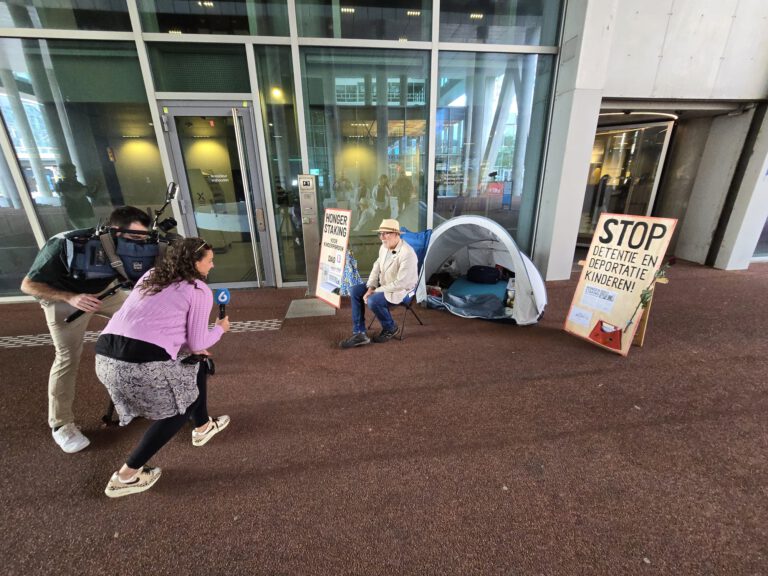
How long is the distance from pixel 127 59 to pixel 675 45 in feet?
24.2

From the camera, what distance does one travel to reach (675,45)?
182 inches

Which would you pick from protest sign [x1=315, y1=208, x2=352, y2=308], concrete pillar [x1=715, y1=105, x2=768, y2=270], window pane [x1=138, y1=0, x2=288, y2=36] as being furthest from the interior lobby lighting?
window pane [x1=138, y1=0, x2=288, y2=36]

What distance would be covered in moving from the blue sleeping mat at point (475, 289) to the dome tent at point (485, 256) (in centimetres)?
30

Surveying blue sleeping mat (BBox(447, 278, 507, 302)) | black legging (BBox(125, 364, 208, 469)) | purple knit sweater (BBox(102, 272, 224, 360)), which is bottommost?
blue sleeping mat (BBox(447, 278, 507, 302))

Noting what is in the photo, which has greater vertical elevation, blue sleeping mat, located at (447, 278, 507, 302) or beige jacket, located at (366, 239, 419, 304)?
beige jacket, located at (366, 239, 419, 304)

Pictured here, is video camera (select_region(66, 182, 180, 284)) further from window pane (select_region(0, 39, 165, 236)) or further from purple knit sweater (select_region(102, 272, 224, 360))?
window pane (select_region(0, 39, 165, 236))

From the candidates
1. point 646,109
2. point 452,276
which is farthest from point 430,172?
point 646,109

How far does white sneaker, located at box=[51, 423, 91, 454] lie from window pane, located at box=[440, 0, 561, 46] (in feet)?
19.2

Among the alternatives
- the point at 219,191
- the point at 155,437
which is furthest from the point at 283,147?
the point at 155,437

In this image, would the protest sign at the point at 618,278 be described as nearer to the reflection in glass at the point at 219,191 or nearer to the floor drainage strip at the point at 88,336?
the floor drainage strip at the point at 88,336

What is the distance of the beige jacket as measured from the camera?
3.37m

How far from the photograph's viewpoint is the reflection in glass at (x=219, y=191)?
4.59m

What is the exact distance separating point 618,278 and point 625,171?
18.9ft

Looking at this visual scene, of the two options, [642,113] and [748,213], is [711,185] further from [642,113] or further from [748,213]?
[642,113]
